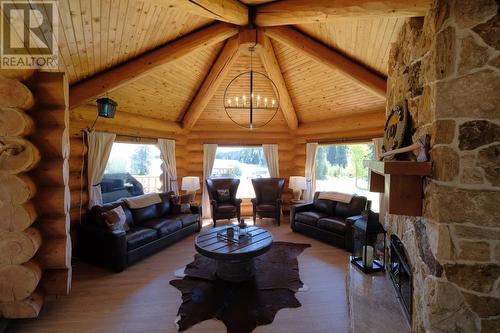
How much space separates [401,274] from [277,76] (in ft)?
13.2

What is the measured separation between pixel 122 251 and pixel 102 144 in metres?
2.19

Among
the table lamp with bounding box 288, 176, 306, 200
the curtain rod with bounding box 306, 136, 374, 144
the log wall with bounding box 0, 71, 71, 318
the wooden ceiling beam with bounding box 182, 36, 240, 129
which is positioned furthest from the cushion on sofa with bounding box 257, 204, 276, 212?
the log wall with bounding box 0, 71, 71, 318

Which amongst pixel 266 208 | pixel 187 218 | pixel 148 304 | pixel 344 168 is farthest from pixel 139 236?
pixel 344 168

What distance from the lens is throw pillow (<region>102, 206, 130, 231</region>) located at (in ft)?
12.7

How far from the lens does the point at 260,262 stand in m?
4.06

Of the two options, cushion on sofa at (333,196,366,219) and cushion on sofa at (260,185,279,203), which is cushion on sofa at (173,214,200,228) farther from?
cushion on sofa at (333,196,366,219)

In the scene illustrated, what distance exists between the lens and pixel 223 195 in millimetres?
6289

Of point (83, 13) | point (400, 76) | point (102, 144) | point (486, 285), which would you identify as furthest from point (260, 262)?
point (83, 13)

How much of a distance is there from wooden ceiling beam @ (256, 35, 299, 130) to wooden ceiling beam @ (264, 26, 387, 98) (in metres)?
0.31

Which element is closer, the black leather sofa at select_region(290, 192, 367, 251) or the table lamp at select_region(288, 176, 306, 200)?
the black leather sofa at select_region(290, 192, 367, 251)

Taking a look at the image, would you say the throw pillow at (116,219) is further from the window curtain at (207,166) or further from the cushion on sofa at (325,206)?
the cushion on sofa at (325,206)

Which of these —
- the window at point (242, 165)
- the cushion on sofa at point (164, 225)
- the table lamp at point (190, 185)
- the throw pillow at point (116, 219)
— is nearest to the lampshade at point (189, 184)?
the table lamp at point (190, 185)

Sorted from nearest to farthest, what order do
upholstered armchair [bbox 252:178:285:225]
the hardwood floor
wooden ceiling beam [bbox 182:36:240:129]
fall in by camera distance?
the hardwood floor, wooden ceiling beam [bbox 182:36:240:129], upholstered armchair [bbox 252:178:285:225]

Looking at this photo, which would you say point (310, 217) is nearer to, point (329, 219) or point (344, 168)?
point (329, 219)
